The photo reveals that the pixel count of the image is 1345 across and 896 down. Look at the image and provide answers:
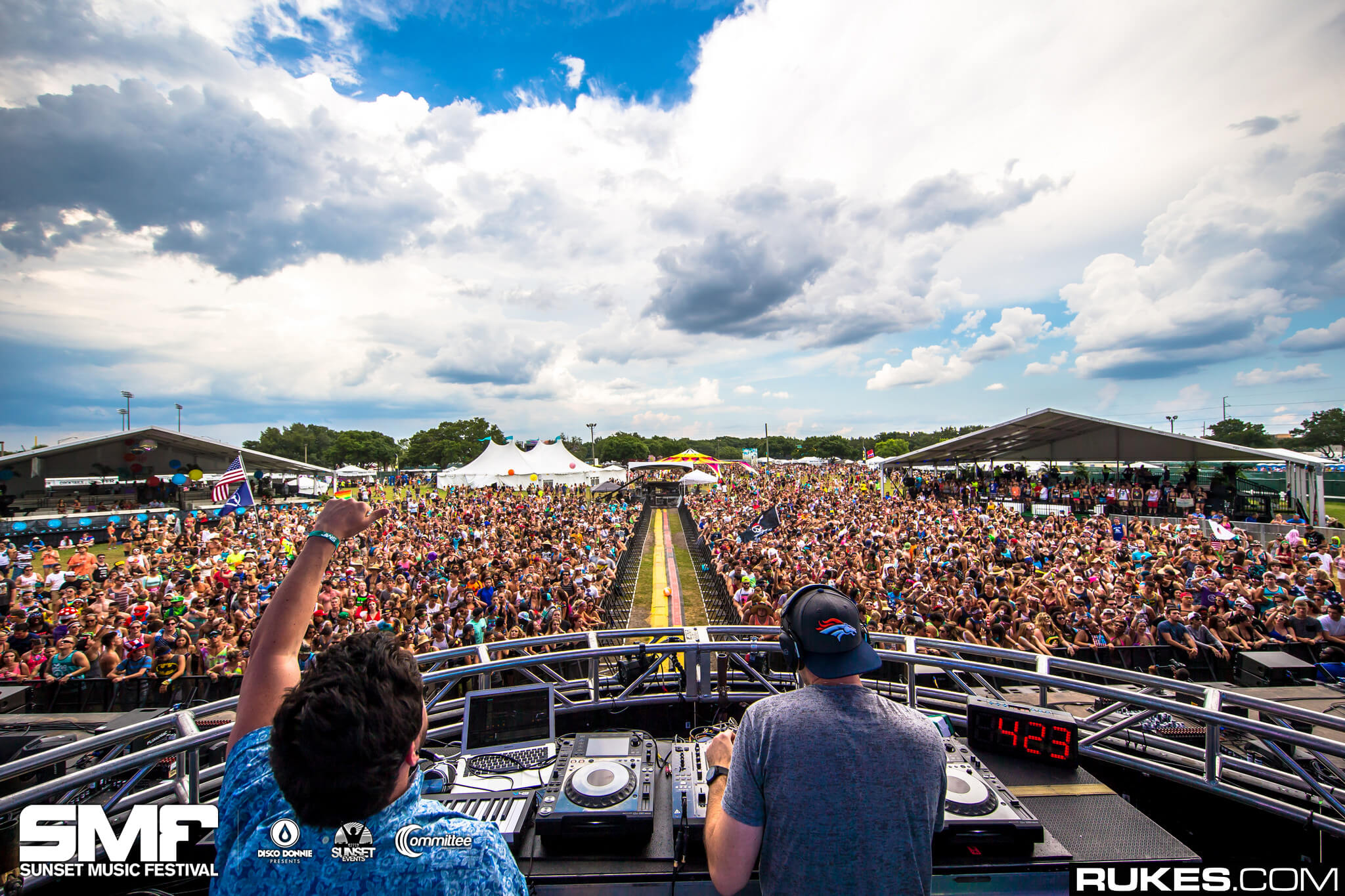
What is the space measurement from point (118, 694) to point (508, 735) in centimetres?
803

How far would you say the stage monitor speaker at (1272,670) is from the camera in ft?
18.7

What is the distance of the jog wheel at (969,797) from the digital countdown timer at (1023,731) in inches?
33.8

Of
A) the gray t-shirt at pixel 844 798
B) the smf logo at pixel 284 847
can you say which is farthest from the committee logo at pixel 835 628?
the smf logo at pixel 284 847

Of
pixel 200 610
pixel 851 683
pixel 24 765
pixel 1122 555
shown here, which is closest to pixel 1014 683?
pixel 851 683

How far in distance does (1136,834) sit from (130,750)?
24.4ft

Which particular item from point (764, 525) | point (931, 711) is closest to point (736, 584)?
point (764, 525)

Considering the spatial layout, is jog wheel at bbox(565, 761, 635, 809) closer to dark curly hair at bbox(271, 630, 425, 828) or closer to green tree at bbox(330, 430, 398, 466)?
dark curly hair at bbox(271, 630, 425, 828)

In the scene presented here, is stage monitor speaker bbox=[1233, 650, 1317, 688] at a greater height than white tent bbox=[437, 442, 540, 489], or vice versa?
white tent bbox=[437, 442, 540, 489]

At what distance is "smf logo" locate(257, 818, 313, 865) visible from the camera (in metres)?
1.06

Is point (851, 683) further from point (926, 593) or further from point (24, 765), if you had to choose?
point (926, 593)

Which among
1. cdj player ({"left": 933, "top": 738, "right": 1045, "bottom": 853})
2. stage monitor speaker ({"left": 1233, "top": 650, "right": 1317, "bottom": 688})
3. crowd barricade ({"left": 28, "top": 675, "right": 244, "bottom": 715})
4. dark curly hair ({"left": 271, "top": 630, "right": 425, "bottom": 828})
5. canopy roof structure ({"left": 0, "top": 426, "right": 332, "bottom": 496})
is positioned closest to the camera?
dark curly hair ({"left": 271, "top": 630, "right": 425, "bottom": 828})

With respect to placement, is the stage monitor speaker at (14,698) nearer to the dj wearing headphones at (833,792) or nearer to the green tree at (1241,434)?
the dj wearing headphones at (833,792)

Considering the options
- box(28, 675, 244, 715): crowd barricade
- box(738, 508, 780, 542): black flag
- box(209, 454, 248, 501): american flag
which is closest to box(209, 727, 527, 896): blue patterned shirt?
box(28, 675, 244, 715): crowd barricade

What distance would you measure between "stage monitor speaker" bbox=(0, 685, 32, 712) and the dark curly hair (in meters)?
8.17
